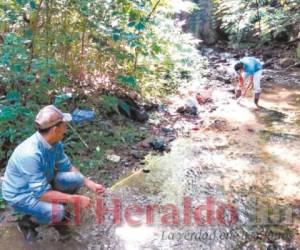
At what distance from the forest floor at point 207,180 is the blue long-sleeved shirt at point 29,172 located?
0.56 m

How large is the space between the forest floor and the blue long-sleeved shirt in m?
0.56

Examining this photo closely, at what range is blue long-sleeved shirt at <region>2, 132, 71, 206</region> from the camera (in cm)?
298

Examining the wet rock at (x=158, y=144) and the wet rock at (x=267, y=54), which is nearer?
the wet rock at (x=158, y=144)

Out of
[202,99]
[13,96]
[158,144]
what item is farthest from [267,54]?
[13,96]

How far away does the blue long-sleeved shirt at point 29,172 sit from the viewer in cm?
298

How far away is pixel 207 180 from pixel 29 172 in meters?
2.17

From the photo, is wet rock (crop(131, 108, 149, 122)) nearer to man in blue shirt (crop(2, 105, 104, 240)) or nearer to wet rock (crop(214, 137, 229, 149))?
wet rock (crop(214, 137, 229, 149))

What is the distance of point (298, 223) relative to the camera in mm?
3559

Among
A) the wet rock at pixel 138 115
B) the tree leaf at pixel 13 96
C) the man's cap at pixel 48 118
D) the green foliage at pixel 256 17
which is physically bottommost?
the wet rock at pixel 138 115

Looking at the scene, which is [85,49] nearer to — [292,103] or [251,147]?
[251,147]

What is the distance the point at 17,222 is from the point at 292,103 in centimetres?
561

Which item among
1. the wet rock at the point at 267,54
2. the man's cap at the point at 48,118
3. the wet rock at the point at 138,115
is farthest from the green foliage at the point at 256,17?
the man's cap at the point at 48,118

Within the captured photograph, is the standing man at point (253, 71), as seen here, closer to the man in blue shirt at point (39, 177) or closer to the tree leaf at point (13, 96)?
the tree leaf at point (13, 96)

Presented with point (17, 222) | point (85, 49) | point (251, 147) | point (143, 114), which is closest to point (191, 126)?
point (143, 114)
